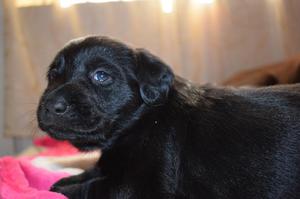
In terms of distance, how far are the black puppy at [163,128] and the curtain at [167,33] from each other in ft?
4.20

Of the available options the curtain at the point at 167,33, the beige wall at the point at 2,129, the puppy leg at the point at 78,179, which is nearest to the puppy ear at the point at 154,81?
the puppy leg at the point at 78,179

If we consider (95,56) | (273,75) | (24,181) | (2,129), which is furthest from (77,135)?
(2,129)

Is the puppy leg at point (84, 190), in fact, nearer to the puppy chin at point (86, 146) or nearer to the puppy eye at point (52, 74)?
the puppy chin at point (86, 146)

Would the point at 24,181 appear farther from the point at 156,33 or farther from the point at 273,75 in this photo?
the point at 156,33

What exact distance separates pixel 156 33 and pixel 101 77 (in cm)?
145

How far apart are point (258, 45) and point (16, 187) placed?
1605 mm

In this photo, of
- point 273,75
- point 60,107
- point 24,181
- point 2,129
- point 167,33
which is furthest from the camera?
point 2,129

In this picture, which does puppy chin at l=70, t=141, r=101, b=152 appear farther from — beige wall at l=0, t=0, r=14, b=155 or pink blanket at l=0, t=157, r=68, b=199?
beige wall at l=0, t=0, r=14, b=155

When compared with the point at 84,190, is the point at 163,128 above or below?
above

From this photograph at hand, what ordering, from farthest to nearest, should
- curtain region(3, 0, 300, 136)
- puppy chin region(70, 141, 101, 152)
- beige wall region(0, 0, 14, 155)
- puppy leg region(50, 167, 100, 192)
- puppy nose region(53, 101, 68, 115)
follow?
beige wall region(0, 0, 14, 155) → curtain region(3, 0, 300, 136) → puppy leg region(50, 167, 100, 192) → puppy chin region(70, 141, 101, 152) → puppy nose region(53, 101, 68, 115)

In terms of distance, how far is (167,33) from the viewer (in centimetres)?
258

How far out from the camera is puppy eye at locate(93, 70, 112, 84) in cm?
119

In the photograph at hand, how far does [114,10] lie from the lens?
8.62ft

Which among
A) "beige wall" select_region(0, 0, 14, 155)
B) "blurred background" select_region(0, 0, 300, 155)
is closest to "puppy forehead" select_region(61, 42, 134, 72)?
"blurred background" select_region(0, 0, 300, 155)
